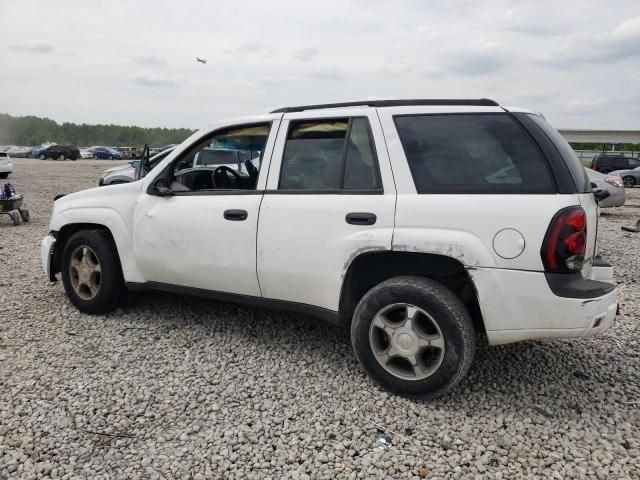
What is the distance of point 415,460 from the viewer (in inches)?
104

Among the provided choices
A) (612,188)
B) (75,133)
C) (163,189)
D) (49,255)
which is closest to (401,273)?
(163,189)

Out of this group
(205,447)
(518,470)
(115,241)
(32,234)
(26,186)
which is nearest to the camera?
(518,470)

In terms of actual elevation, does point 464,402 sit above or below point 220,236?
below

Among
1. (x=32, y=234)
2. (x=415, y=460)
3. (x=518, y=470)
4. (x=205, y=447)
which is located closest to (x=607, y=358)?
(x=518, y=470)

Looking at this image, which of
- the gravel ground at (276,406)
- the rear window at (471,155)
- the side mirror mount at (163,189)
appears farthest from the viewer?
the side mirror mount at (163,189)

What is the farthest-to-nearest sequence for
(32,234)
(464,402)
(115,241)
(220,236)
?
(32,234) < (115,241) < (220,236) < (464,402)

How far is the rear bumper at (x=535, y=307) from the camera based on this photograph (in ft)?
9.25

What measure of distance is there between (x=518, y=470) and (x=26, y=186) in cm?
2100

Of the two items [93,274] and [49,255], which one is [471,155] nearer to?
[93,274]

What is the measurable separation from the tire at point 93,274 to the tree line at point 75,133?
96995mm

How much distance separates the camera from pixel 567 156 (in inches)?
120

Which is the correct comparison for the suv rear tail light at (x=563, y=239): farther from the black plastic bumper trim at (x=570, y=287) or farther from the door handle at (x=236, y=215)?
the door handle at (x=236, y=215)

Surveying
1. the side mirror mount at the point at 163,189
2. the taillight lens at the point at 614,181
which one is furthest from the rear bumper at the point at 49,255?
the taillight lens at the point at 614,181

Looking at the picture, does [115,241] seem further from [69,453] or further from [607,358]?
[607,358]
